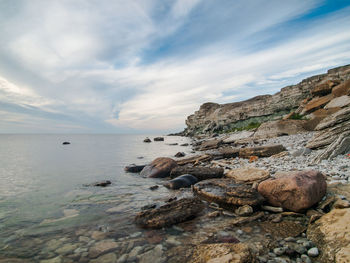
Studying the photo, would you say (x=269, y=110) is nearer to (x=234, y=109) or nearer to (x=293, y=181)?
(x=234, y=109)

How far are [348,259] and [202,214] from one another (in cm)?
269

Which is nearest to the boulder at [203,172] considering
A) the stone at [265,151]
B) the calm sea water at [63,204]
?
the calm sea water at [63,204]

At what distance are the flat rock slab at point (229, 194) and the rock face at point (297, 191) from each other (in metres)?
0.36

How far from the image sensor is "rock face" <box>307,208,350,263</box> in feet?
8.20

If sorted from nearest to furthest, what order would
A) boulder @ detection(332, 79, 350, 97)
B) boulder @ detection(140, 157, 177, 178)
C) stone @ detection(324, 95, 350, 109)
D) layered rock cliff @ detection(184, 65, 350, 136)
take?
boulder @ detection(140, 157, 177, 178)
stone @ detection(324, 95, 350, 109)
boulder @ detection(332, 79, 350, 97)
layered rock cliff @ detection(184, 65, 350, 136)

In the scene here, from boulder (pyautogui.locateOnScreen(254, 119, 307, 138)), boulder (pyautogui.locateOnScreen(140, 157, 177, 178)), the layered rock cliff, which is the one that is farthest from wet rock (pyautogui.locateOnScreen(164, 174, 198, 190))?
the layered rock cliff

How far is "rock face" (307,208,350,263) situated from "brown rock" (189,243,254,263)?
1092 millimetres

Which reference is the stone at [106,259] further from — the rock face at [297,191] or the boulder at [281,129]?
the boulder at [281,129]

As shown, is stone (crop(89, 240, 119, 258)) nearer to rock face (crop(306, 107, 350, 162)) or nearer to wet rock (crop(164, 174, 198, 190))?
wet rock (crop(164, 174, 198, 190))

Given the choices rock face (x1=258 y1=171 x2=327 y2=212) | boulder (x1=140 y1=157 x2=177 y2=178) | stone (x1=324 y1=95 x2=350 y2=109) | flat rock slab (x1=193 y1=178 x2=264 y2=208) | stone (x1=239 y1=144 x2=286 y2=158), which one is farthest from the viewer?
stone (x1=324 y1=95 x2=350 y2=109)

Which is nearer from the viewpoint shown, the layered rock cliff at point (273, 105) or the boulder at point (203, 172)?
the boulder at point (203, 172)

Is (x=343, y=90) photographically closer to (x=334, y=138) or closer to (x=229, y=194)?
(x=334, y=138)

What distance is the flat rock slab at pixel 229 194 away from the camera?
14.8 feet

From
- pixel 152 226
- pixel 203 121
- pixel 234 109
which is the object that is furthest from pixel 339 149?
pixel 203 121
